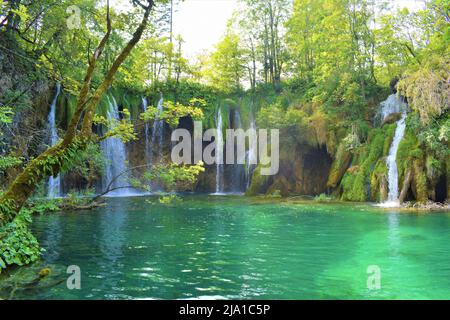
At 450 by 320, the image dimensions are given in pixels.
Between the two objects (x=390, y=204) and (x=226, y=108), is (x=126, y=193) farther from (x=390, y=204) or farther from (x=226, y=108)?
(x=390, y=204)

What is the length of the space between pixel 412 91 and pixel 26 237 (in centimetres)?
1690

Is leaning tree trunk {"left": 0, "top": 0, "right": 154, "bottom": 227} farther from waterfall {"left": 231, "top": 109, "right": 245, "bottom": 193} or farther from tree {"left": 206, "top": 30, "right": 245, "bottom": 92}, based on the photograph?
tree {"left": 206, "top": 30, "right": 245, "bottom": 92}

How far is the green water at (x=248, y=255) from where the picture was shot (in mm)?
5988

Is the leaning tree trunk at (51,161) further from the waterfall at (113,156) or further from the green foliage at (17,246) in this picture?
the waterfall at (113,156)

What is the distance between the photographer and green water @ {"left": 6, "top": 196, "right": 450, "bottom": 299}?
599cm

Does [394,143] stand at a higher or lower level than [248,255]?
higher

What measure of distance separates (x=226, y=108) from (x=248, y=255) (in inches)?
955

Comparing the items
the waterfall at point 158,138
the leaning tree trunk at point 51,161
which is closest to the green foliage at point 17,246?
the leaning tree trunk at point 51,161

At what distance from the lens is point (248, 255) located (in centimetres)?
843

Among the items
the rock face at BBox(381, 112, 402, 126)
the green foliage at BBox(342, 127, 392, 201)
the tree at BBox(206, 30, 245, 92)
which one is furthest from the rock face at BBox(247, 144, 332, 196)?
the tree at BBox(206, 30, 245, 92)

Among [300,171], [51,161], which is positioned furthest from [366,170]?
[51,161]

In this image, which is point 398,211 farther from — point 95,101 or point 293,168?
point 95,101

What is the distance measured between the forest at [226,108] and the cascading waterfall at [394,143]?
0.09 metres
